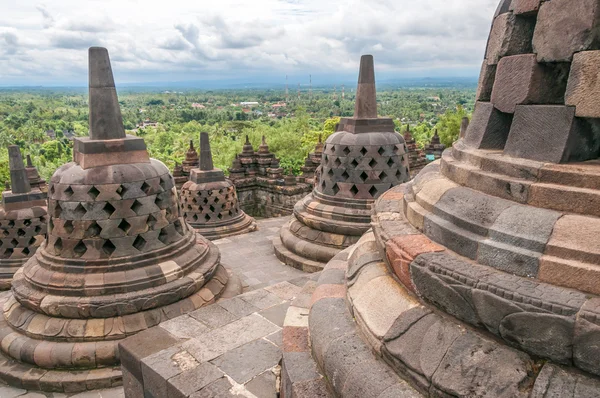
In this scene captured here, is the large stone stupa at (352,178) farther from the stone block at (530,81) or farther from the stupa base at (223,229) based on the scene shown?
the stone block at (530,81)

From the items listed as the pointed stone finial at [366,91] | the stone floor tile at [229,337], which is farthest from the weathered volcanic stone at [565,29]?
the pointed stone finial at [366,91]

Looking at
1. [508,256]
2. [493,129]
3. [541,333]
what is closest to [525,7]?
[493,129]

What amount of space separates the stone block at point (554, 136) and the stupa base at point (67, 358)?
4228 mm

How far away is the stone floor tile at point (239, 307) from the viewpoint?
409cm

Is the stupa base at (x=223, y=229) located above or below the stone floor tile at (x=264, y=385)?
below

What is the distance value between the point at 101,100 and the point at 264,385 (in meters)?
3.94


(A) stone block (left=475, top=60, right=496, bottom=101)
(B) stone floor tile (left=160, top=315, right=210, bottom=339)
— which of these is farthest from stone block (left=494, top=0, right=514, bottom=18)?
(B) stone floor tile (left=160, top=315, right=210, bottom=339)

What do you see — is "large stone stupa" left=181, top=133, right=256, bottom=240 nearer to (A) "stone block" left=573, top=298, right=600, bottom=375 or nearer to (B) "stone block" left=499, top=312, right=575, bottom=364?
(B) "stone block" left=499, top=312, right=575, bottom=364

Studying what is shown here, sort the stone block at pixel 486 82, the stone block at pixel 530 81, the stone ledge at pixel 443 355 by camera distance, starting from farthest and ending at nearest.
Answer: the stone block at pixel 486 82 → the stone block at pixel 530 81 → the stone ledge at pixel 443 355

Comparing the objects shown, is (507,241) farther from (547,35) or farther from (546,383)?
(547,35)

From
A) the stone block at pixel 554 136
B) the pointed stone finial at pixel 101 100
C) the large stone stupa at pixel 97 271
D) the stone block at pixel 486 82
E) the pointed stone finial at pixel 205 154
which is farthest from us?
the pointed stone finial at pixel 205 154

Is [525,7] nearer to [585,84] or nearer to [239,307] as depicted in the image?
[585,84]

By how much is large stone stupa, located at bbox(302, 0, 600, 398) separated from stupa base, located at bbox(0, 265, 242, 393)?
9.50 feet

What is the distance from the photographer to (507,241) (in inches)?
81.3
